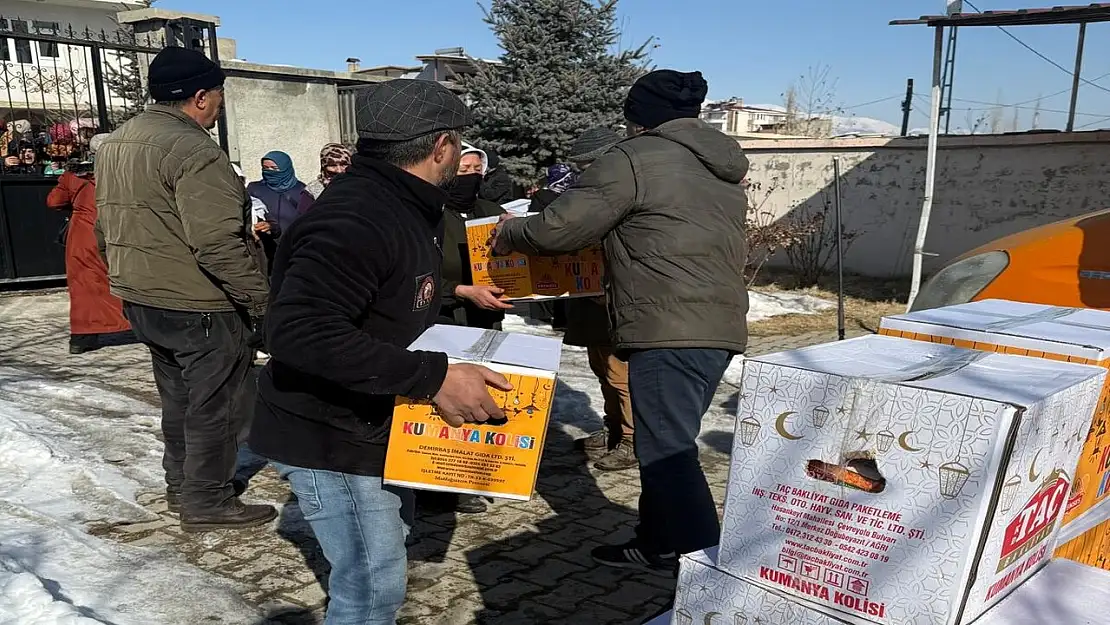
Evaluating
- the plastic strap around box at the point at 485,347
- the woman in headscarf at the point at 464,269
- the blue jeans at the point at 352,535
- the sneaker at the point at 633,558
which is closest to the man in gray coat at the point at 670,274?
the sneaker at the point at 633,558

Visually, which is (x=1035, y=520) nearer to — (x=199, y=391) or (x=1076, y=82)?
(x=199, y=391)

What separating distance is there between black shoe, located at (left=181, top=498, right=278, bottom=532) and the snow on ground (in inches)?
9.2

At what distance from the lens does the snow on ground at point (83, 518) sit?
3053mm

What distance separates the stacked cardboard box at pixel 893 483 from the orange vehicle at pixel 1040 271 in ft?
7.40

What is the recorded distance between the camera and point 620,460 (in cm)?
487

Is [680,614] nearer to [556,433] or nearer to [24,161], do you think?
[556,433]

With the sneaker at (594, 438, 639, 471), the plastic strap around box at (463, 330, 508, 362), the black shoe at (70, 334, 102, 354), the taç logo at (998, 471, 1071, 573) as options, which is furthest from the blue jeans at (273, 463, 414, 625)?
the black shoe at (70, 334, 102, 354)

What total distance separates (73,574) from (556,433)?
3.00 metres

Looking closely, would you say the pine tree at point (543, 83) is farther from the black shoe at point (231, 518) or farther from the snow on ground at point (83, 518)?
the black shoe at point (231, 518)

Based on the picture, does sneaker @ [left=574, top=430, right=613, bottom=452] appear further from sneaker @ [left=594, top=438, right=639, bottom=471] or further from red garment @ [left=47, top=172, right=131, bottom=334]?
red garment @ [left=47, top=172, right=131, bottom=334]

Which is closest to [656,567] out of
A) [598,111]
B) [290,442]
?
[290,442]

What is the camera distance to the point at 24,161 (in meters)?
10.2

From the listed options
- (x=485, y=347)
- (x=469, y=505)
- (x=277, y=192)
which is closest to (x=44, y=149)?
(x=277, y=192)

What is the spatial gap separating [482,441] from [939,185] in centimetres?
1169
